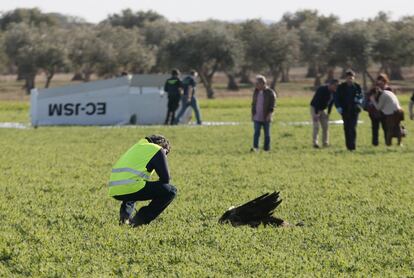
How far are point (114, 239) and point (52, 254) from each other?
0.85m

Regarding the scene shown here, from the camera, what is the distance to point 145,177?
952 cm

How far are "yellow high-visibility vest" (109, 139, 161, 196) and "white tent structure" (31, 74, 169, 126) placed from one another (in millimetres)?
22386

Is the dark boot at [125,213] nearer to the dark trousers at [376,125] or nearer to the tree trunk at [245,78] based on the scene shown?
the dark trousers at [376,125]

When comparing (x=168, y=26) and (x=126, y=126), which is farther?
(x=168, y=26)

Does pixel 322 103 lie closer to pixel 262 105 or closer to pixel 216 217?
pixel 262 105

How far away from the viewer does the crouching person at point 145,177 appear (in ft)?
30.7

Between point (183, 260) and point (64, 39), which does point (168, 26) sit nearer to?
point (64, 39)

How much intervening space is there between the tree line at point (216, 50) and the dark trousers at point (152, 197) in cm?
7739

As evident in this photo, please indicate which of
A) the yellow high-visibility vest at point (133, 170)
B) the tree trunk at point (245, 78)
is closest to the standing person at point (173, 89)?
the yellow high-visibility vest at point (133, 170)

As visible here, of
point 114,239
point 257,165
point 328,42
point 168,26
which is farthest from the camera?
point 168,26

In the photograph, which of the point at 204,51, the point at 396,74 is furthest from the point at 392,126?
the point at 396,74

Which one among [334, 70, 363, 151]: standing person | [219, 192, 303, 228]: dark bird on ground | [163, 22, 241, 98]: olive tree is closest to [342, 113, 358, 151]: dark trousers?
[334, 70, 363, 151]: standing person

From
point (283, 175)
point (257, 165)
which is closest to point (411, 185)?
point (283, 175)

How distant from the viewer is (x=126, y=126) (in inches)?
1203
